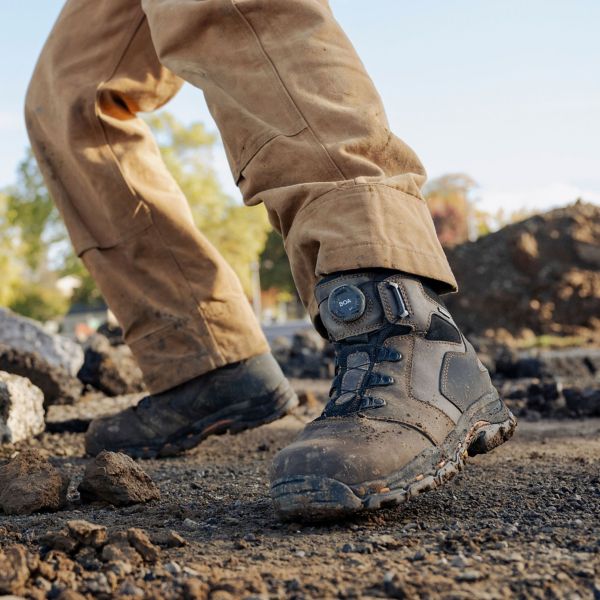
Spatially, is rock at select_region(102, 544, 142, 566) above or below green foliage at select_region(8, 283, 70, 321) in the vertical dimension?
above

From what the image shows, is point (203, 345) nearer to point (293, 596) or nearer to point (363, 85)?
point (363, 85)

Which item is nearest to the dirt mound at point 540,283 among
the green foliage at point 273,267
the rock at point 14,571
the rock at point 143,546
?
the rock at point 143,546

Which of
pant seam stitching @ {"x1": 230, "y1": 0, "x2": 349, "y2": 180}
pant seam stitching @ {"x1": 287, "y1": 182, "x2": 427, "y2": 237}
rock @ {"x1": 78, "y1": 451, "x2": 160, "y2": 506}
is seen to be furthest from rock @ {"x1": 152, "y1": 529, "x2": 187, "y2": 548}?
pant seam stitching @ {"x1": 230, "y1": 0, "x2": 349, "y2": 180}

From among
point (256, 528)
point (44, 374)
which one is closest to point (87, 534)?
A: point (256, 528)

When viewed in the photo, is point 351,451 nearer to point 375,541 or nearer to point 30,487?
point 375,541

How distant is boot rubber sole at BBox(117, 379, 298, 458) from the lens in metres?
2.96

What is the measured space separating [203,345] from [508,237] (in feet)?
32.5

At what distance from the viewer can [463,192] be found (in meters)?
45.3

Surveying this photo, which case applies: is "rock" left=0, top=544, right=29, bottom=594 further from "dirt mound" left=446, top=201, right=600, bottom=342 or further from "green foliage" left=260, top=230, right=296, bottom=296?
"green foliage" left=260, top=230, right=296, bottom=296

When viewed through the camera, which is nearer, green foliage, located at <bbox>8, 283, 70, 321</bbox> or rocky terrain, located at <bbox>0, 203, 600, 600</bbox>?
rocky terrain, located at <bbox>0, 203, 600, 600</bbox>

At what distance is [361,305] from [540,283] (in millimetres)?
10320

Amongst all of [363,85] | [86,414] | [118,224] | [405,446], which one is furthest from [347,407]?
[86,414]

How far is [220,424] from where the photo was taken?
9.70 feet

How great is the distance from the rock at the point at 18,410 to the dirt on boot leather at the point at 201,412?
0.43 metres
